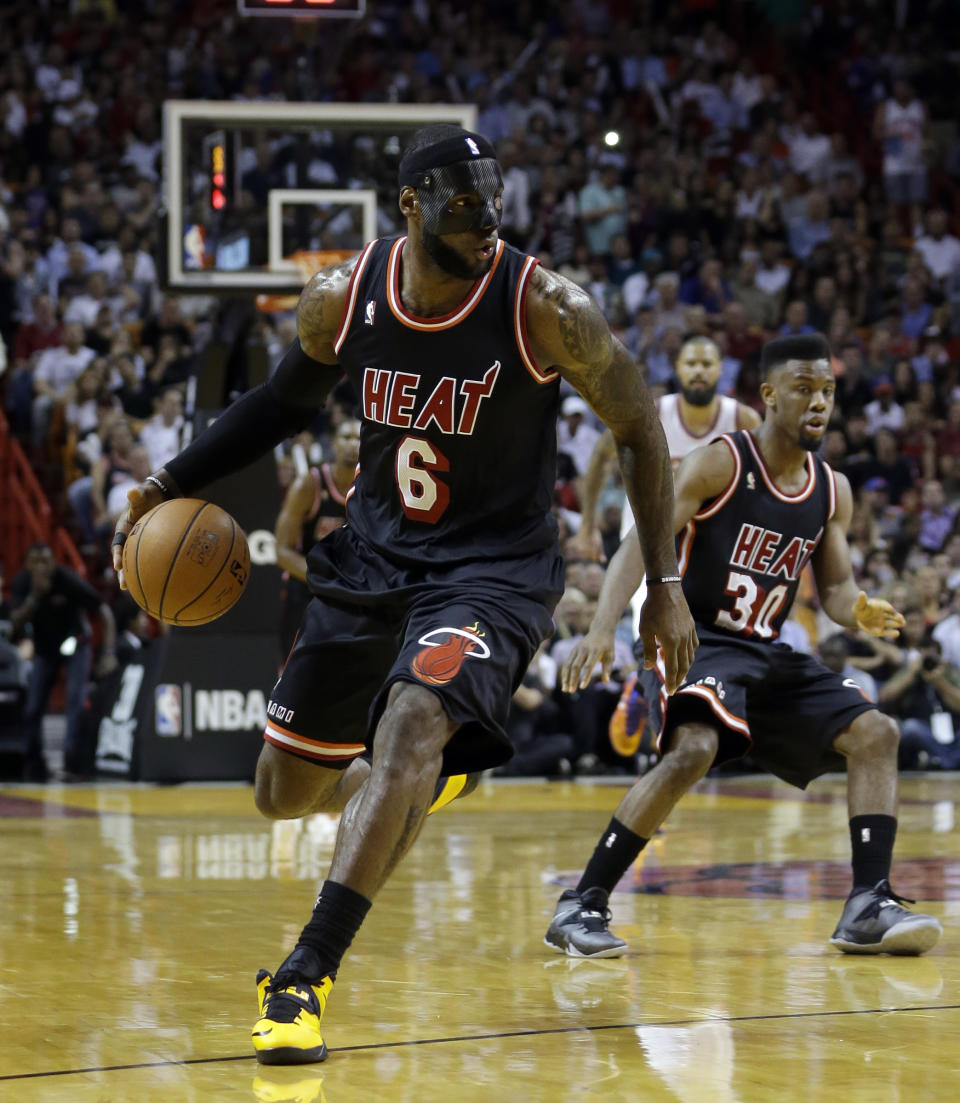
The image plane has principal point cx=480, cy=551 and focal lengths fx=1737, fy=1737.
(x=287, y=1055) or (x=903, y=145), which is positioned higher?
(x=903, y=145)

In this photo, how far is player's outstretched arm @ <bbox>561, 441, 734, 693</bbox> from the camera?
4742 mm

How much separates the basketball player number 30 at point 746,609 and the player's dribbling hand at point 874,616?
11.1 inches

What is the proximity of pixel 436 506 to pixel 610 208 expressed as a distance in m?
14.0

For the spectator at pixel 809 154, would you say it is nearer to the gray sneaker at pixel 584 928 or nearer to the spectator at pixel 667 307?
the spectator at pixel 667 307

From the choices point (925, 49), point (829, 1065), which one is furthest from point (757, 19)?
point (829, 1065)

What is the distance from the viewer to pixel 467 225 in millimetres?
3939

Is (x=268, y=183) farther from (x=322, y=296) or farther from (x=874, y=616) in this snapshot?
(x=322, y=296)

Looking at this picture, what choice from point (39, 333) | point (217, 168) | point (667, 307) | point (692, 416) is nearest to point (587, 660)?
point (692, 416)

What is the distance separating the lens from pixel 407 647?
388cm

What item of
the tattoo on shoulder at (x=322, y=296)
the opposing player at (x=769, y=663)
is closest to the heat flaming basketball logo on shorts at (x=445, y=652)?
the tattoo on shoulder at (x=322, y=296)

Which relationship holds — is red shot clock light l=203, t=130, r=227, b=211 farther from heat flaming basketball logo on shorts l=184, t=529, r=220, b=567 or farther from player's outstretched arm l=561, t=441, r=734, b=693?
heat flaming basketball logo on shorts l=184, t=529, r=220, b=567

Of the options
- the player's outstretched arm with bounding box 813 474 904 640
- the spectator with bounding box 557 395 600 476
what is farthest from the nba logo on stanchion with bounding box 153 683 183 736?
the player's outstretched arm with bounding box 813 474 904 640

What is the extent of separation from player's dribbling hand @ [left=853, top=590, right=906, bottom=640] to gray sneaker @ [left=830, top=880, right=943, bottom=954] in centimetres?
81

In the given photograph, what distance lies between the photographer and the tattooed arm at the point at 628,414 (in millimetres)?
3957
